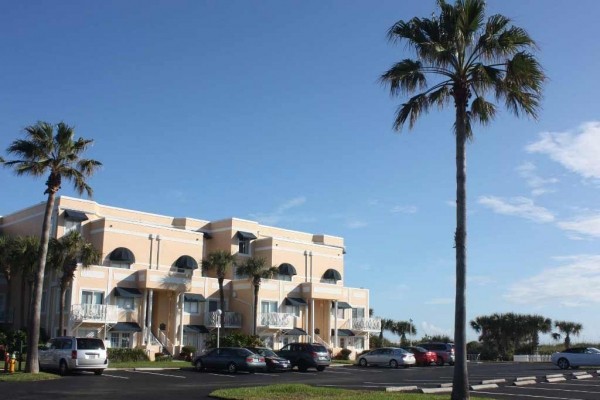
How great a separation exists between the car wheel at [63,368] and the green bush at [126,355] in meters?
12.2

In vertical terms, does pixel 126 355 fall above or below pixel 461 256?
below

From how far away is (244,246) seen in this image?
59156 millimetres

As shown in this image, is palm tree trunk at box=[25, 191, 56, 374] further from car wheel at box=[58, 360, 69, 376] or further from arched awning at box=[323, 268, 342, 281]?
arched awning at box=[323, 268, 342, 281]

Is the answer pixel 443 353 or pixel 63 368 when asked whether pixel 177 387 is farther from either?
pixel 443 353

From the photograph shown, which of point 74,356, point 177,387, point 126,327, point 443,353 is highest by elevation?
point 126,327

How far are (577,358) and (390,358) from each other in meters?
11.5

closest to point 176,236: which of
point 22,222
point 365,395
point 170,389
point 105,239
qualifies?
point 105,239

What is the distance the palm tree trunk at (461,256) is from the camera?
56.4 ft

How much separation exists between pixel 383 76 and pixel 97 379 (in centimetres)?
1704

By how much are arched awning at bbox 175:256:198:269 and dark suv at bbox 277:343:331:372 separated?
17098 millimetres

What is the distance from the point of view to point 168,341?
49.2 meters

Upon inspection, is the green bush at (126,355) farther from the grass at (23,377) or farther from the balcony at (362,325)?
the balcony at (362,325)

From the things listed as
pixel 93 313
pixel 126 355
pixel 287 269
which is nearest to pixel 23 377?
pixel 126 355

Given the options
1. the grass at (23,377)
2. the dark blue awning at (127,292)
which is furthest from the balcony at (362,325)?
the grass at (23,377)
